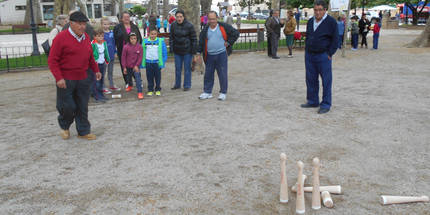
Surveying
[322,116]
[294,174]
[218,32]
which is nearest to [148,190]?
[294,174]

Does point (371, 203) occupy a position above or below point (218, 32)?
below

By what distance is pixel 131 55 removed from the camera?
325 inches

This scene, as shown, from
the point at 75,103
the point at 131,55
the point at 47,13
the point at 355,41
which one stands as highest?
the point at 47,13

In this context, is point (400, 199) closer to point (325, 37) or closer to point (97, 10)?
point (325, 37)

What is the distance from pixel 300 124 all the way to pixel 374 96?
2573 mm

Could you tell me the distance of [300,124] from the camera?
6129mm

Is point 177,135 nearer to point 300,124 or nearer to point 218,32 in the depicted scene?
point 300,124

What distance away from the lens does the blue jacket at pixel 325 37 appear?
6598 mm

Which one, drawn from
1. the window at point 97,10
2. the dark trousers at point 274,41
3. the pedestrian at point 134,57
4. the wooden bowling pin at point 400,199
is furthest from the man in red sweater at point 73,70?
the window at point 97,10

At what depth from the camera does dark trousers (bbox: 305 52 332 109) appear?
6.77m

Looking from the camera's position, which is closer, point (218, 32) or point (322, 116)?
point (322, 116)

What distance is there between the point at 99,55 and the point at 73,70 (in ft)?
9.11

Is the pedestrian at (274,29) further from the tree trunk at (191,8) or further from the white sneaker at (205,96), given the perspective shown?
the white sneaker at (205,96)

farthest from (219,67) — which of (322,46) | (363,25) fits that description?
(363,25)
